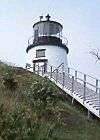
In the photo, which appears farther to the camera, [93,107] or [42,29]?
[42,29]

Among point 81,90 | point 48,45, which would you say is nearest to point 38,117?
point 81,90

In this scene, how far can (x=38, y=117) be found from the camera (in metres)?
14.3

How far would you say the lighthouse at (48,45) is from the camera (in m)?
35.7

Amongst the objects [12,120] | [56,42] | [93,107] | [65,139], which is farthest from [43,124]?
[56,42]

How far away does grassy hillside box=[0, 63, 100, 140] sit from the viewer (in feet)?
36.9

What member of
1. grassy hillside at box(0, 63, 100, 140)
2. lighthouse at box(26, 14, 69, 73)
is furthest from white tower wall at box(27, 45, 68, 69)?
grassy hillside at box(0, 63, 100, 140)

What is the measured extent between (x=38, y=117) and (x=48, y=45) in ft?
71.7

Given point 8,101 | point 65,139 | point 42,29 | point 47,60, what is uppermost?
point 42,29

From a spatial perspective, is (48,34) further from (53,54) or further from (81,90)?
(81,90)

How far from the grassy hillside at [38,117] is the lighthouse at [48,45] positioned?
583 inches

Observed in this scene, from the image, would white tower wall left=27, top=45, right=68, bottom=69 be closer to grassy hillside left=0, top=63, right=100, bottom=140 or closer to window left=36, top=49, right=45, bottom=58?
window left=36, top=49, right=45, bottom=58

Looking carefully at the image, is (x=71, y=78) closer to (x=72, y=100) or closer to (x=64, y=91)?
(x=64, y=91)

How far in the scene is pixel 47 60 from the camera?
119 feet

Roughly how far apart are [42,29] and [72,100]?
1530 centimetres
